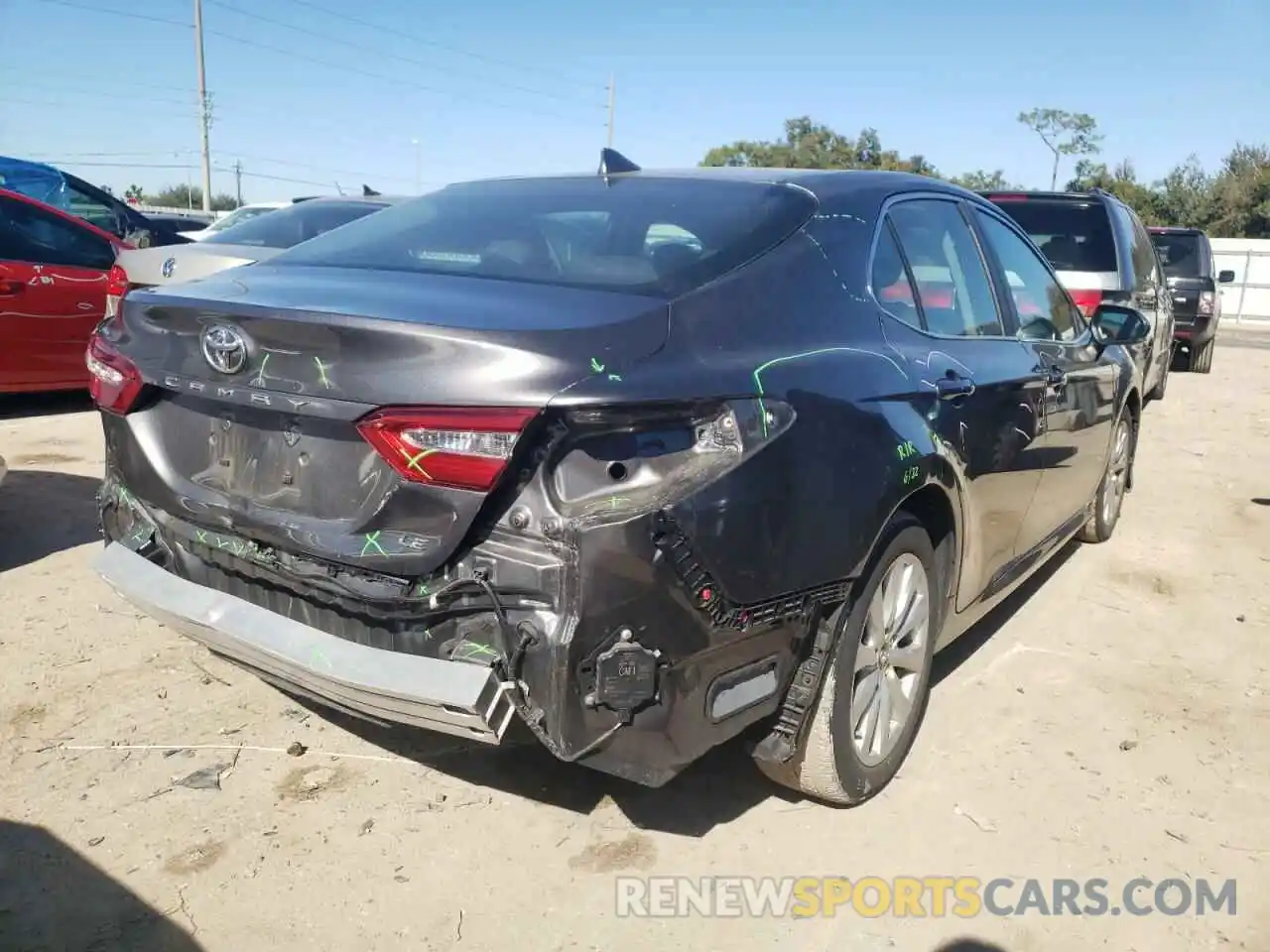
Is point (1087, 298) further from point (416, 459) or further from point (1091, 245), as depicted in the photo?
point (416, 459)

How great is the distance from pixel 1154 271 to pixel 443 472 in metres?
8.44

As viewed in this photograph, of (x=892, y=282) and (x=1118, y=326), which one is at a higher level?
(x=892, y=282)

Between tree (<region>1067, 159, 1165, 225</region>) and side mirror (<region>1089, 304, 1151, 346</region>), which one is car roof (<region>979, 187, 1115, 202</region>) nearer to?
side mirror (<region>1089, 304, 1151, 346</region>)

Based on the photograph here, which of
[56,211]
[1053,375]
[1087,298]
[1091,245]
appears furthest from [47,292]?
[1091,245]

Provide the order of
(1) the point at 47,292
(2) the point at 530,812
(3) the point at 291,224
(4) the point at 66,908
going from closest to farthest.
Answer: (4) the point at 66,908
(2) the point at 530,812
(1) the point at 47,292
(3) the point at 291,224

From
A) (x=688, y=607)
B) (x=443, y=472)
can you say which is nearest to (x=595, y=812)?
(x=688, y=607)

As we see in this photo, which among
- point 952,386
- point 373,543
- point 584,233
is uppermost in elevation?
point 584,233

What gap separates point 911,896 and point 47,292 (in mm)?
6982

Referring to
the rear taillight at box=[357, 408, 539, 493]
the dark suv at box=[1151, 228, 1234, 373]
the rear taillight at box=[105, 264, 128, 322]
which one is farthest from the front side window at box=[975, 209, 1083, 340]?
the dark suv at box=[1151, 228, 1234, 373]

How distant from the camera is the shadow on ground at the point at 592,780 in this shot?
116 inches

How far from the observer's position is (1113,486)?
5789mm

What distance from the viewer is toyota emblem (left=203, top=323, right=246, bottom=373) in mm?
2432

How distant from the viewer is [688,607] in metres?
2.18

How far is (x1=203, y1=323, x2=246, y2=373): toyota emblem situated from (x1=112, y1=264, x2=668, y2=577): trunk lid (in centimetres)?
1
